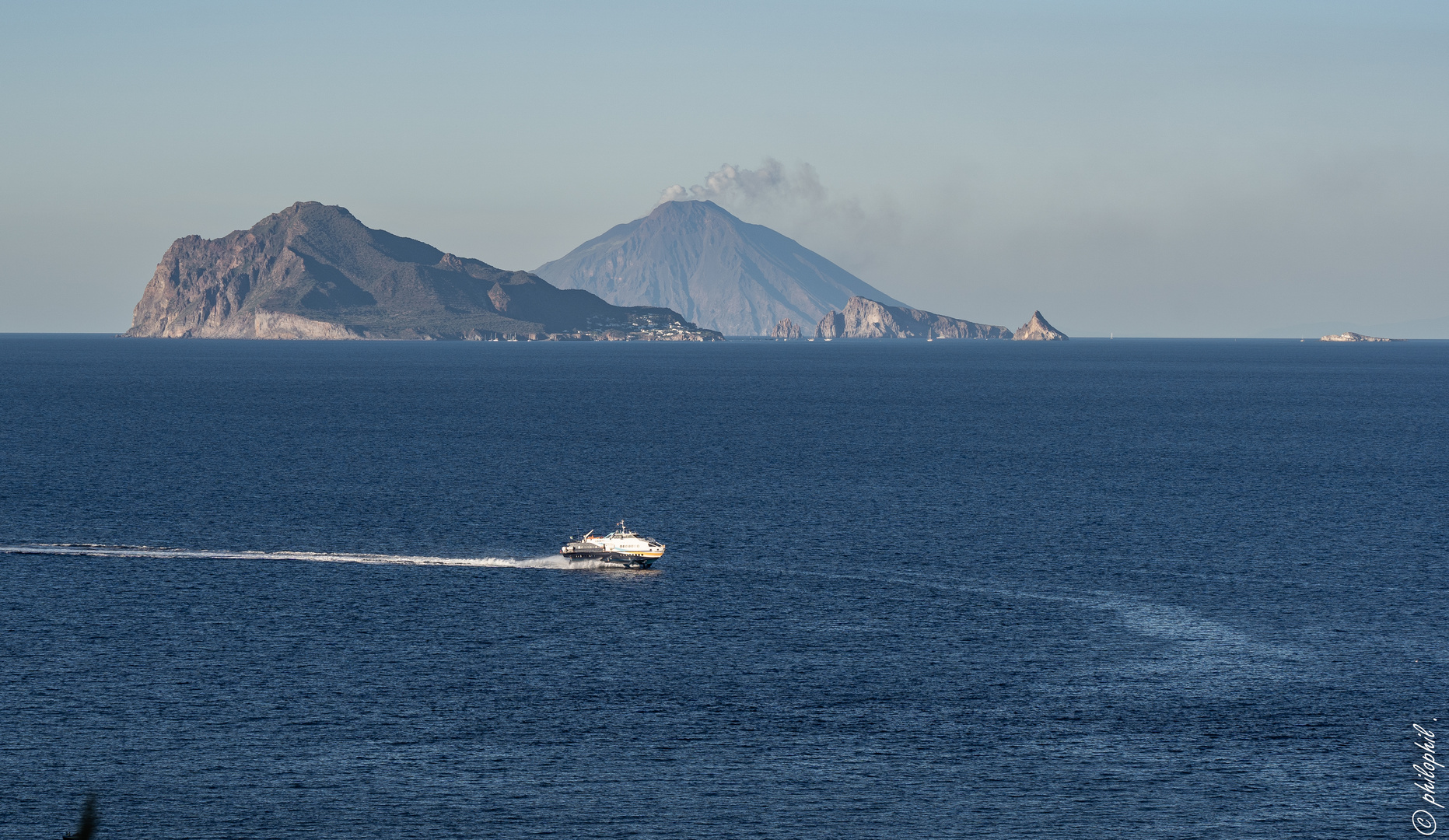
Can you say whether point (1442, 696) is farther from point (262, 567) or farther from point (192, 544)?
point (192, 544)

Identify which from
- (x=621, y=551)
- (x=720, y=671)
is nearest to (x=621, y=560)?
(x=621, y=551)

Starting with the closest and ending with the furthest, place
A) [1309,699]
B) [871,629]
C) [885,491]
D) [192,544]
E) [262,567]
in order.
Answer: [1309,699] < [871,629] < [262,567] < [192,544] < [885,491]

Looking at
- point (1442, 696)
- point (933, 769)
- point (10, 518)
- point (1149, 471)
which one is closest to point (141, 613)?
point (10, 518)

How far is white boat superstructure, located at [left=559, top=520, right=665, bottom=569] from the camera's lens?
121 meters

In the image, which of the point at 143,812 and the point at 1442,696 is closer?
the point at 143,812

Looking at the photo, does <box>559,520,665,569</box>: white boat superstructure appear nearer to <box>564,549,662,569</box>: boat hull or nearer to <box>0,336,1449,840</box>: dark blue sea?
<box>564,549,662,569</box>: boat hull

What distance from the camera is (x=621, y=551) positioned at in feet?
398

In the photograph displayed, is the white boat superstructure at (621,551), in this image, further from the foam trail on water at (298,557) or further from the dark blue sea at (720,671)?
the dark blue sea at (720,671)

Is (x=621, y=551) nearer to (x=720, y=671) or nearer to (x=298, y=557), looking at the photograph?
(x=298, y=557)

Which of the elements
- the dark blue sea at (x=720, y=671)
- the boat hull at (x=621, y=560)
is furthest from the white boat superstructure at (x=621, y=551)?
the dark blue sea at (x=720, y=671)

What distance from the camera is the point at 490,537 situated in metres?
134

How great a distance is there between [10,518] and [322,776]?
283 feet

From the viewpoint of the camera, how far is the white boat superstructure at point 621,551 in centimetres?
12112

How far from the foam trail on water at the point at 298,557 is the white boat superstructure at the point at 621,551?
32.1 inches
